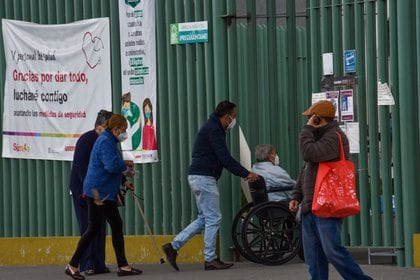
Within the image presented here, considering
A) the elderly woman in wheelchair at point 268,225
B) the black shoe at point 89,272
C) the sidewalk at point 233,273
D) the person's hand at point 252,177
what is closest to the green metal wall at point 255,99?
the sidewalk at point 233,273

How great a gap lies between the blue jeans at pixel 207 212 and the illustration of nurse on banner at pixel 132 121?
1.35 metres

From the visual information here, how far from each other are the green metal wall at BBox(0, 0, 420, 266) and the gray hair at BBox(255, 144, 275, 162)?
0.28 m

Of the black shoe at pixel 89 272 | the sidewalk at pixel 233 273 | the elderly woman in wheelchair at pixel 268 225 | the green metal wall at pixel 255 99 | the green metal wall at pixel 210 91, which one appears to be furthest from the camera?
the green metal wall at pixel 210 91

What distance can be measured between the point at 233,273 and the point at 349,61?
8.16 feet

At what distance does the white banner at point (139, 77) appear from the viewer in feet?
41.8

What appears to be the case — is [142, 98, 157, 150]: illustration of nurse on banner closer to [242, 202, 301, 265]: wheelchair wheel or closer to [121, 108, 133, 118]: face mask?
[121, 108, 133, 118]: face mask

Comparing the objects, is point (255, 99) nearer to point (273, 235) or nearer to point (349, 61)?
point (349, 61)

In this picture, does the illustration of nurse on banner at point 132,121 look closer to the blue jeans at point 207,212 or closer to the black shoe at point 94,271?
the blue jeans at point 207,212

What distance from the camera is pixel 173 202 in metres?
12.6

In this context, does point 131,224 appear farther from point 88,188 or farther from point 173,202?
point 88,188

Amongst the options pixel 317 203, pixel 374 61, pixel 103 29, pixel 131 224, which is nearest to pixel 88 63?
pixel 103 29

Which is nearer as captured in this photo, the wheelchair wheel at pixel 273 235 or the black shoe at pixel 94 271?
the wheelchair wheel at pixel 273 235

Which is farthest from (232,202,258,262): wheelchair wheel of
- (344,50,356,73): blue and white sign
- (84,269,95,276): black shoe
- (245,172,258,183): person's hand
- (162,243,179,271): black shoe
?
(344,50,356,73): blue and white sign

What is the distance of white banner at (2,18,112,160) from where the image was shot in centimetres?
1312
